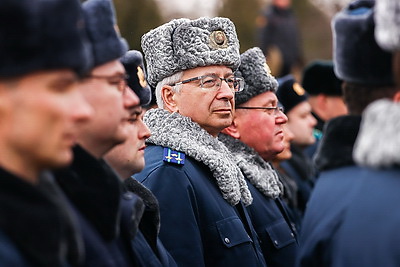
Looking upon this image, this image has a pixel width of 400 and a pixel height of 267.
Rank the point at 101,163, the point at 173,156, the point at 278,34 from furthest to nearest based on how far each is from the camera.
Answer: the point at 278,34 → the point at 173,156 → the point at 101,163

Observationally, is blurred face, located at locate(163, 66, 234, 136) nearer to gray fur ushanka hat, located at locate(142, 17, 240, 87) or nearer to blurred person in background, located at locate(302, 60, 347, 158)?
gray fur ushanka hat, located at locate(142, 17, 240, 87)

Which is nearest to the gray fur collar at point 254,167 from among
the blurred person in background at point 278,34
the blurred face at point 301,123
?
the blurred face at point 301,123

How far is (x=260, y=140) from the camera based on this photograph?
5.88 m

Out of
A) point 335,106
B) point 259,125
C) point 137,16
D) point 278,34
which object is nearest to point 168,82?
point 259,125

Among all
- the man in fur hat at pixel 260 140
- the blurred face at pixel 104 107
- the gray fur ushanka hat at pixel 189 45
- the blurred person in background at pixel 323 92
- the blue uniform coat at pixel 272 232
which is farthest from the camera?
the blurred person in background at pixel 323 92

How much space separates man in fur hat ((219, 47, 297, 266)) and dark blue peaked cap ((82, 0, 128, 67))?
234 cm

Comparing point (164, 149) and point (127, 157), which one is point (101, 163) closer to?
point (127, 157)

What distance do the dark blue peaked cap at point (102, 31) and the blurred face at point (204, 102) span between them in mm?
1670

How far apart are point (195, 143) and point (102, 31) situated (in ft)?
5.41

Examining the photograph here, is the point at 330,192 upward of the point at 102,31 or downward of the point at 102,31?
downward

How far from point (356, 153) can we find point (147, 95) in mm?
1675

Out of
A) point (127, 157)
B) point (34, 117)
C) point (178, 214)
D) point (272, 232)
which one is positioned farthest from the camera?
point (272, 232)

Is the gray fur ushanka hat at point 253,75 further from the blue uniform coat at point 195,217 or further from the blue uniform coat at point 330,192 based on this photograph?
the blue uniform coat at point 330,192

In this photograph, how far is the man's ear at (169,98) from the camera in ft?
16.9
